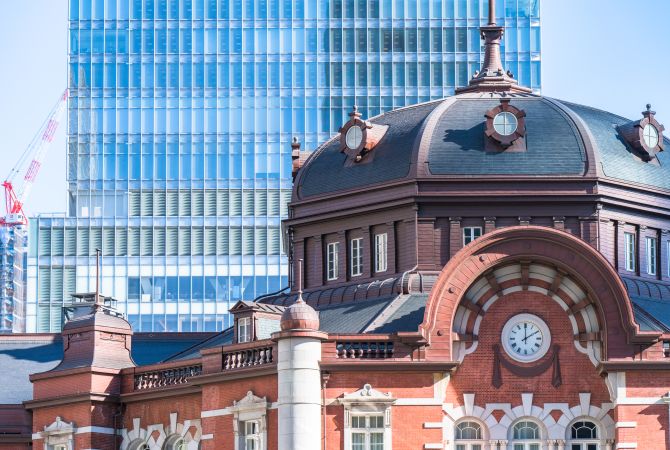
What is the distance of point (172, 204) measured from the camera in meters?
168

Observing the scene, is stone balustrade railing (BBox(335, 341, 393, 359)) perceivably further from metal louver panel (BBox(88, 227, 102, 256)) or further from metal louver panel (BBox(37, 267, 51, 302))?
metal louver panel (BBox(37, 267, 51, 302))

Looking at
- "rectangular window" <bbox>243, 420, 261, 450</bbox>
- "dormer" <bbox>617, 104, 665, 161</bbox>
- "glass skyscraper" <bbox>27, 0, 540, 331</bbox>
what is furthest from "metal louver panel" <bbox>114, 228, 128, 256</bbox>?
"rectangular window" <bbox>243, 420, 261, 450</bbox>

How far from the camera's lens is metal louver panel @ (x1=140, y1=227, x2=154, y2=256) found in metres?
166

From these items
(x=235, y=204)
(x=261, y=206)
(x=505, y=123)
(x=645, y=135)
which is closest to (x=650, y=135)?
(x=645, y=135)

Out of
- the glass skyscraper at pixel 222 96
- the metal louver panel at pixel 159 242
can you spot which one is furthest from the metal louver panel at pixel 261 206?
the metal louver panel at pixel 159 242

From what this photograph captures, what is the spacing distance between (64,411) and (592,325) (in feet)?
72.6

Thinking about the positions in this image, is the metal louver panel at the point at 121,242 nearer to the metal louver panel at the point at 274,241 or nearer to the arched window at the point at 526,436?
the metal louver panel at the point at 274,241

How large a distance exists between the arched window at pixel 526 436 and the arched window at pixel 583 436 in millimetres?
1230

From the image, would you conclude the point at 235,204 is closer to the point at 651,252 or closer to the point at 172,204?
the point at 172,204

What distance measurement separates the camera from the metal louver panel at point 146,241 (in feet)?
545

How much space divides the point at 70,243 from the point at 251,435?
92.6 metres

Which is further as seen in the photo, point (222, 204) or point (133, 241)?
point (222, 204)

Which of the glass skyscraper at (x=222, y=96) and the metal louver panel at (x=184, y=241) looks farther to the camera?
the glass skyscraper at (x=222, y=96)

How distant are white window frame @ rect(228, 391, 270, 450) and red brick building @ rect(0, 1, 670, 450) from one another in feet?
0.24
